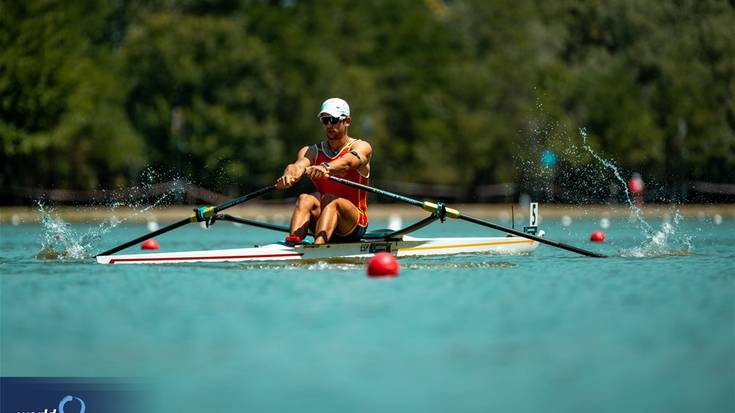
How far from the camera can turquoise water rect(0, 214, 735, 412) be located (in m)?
7.64

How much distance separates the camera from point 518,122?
52.7 m

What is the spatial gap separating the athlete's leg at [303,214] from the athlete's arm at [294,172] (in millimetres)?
402

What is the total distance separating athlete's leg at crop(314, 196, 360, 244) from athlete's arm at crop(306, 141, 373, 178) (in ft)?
1.46

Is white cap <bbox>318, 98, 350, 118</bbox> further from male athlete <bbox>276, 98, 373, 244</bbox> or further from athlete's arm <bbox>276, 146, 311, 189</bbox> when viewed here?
athlete's arm <bbox>276, 146, 311, 189</bbox>

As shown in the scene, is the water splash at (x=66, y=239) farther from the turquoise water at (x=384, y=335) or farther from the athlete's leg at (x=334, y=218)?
the athlete's leg at (x=334, y=218)

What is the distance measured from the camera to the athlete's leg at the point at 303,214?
50.5ft

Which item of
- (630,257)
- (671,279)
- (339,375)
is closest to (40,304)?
(339,375)

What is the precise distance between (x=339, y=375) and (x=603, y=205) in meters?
39.3

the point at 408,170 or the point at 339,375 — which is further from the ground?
the point at 408,170

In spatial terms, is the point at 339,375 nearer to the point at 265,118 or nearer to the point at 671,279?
the point at 671,279

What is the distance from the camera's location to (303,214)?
15.5 meters

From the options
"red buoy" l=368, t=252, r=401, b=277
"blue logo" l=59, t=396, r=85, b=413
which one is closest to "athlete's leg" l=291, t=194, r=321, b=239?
Result: "red buoy" l=368, t=252, r=401, b=277

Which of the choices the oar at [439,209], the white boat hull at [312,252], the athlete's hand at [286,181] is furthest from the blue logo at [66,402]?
the oar at [439,209]

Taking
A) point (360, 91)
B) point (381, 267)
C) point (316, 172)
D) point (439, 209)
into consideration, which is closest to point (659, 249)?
point (439, 209)
